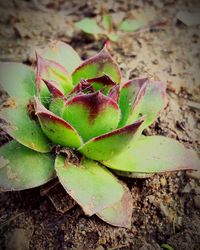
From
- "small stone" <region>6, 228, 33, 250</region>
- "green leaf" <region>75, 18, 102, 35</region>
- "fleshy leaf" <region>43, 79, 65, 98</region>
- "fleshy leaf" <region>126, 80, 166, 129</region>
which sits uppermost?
"fleshy leaf" <region>43, 79, 65, 98</region>

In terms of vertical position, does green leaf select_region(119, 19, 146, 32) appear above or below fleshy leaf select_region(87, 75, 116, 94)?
below

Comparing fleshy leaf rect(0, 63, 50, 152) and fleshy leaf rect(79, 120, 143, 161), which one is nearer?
fleshy leaf rect(79, 120, 143, 161)

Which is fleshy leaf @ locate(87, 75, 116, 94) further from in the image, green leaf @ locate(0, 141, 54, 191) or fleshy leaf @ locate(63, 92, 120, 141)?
green leaf @ locate(0, 141, 54, 191)

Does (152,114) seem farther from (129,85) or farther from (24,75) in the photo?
(24,75)

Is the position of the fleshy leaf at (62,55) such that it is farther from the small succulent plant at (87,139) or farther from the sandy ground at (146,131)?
the sandy ground at (146,131)

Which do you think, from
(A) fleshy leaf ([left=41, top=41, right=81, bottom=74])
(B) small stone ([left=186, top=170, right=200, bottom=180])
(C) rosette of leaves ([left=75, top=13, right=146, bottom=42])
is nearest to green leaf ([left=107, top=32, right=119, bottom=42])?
(C) rosette of leaves ([left=75, top=13, right=146, bottom=42])
